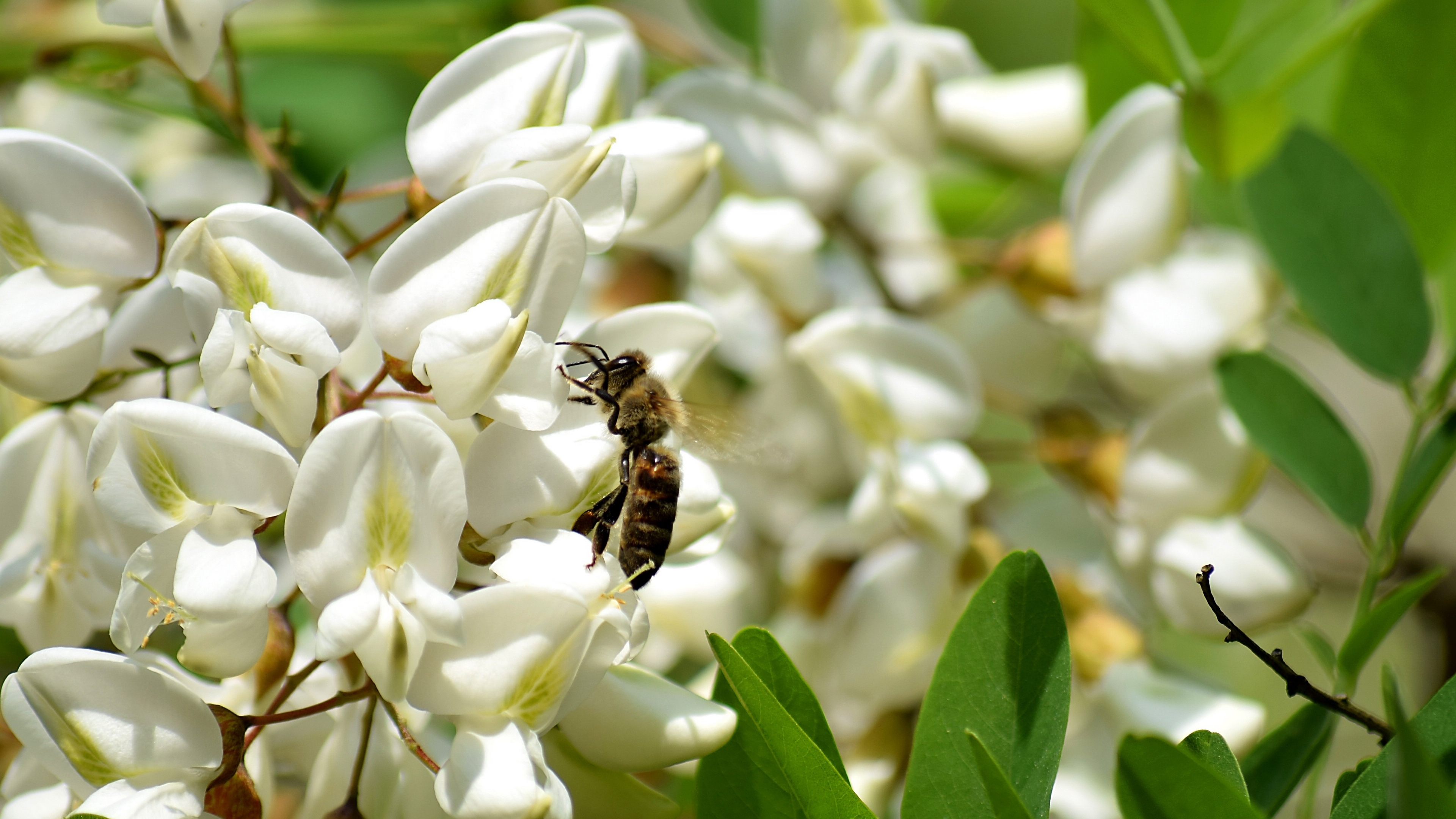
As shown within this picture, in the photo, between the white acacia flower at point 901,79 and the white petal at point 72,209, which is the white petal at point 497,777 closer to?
the white petal at point 72,209

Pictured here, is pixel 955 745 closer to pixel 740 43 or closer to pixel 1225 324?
pixel 1225 324

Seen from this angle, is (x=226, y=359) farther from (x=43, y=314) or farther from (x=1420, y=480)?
(x=1420, y=480)

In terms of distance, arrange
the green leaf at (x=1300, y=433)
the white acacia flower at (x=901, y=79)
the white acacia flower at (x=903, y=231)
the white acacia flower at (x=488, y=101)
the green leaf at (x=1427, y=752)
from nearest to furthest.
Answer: the green leaf at (x=1427, y=752), the white acacia flower at (x=488, y=101), the green leaf at (x=1300, y=433), the white acacia flower at (x=901, y=79), the white acacia flower at (x=903, y=231)

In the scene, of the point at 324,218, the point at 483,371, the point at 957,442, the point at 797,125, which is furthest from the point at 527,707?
the point at 797,125

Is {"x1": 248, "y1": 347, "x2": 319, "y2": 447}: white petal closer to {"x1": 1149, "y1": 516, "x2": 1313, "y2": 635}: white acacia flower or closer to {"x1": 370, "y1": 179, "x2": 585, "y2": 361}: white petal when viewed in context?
{"x1": 370, "y1": 179, "x2": 585, "y2": 361}: white petal

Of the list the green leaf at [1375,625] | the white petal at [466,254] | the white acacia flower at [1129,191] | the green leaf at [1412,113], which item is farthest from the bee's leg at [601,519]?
the green leaf at [1412,113]
